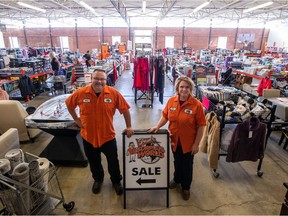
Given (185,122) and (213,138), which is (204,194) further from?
(185,122)

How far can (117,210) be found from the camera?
Result: 242 cm

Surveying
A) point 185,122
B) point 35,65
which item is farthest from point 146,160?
point 35,65

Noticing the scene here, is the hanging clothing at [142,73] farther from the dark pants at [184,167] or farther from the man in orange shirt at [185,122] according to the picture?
the dark pants at [184,167]

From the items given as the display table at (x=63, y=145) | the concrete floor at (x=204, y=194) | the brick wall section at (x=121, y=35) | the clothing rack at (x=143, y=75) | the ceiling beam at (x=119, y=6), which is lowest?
the concrete floor at (x=204, y=194)

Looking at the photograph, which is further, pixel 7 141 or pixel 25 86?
pixel 25 86

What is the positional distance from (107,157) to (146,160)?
0.52 metres

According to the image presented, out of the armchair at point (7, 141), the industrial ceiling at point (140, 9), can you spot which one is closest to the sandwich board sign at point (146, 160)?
the armchair at point (7, 141)

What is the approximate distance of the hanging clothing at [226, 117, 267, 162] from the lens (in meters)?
2.68

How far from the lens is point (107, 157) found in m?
2.51

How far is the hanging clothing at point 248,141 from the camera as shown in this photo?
2678mm

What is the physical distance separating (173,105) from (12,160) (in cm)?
178

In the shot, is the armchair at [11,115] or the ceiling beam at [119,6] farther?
the ceiling beam at [119,6]

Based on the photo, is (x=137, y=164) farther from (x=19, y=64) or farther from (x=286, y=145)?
(x=19, y=64)

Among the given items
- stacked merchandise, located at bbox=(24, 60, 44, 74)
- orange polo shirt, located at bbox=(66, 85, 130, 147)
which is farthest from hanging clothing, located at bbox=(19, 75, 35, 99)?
orange polo shirt, located at bbox=(66, 85, 130, 147)
